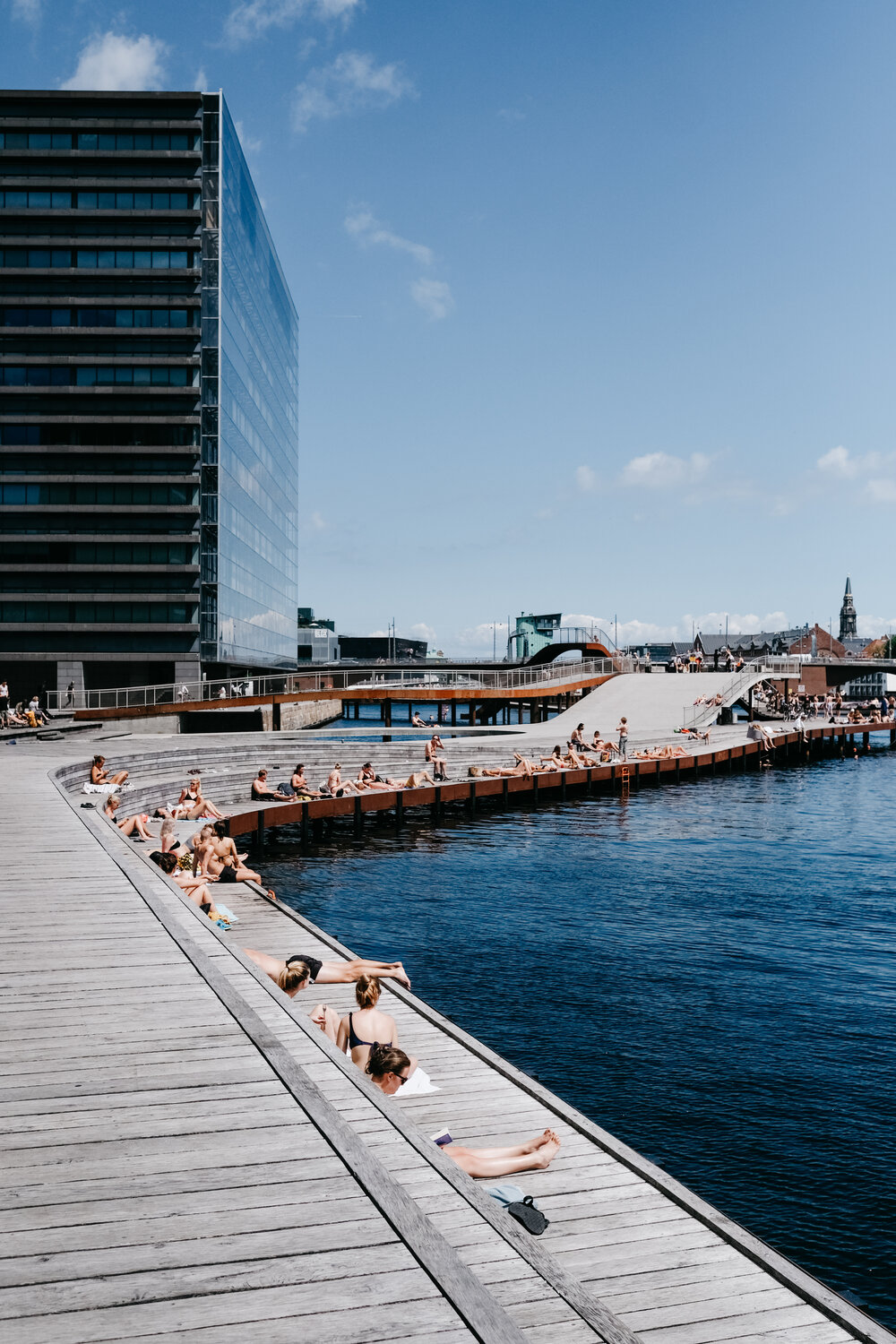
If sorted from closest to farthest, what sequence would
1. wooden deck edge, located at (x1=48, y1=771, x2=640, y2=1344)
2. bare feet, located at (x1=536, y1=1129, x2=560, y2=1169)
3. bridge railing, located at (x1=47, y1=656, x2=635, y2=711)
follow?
wooden deck edge, located at (x1=48, y1=771, x2=640, y2=1344)
bare feet, located at (x1=536, y1=1129, x2=560, y2=1169)
bridge railing, located at (x1=47, y1=656, x2=635, y2=711)

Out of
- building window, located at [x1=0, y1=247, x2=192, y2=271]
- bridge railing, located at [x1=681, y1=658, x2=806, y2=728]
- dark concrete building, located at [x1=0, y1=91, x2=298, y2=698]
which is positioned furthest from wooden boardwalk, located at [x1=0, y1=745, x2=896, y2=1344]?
building window, located at [x1=0, y1=247, x2=192, y2=271]

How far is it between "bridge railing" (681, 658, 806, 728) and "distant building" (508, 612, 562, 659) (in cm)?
3223

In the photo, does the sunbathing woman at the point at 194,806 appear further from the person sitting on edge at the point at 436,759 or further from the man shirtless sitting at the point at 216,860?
the person sitting on edge at the point at 436,759

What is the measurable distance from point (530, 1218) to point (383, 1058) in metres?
2.32

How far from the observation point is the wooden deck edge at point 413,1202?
3742 mm

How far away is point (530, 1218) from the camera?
623cm

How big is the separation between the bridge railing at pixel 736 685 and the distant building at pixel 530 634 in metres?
32.2

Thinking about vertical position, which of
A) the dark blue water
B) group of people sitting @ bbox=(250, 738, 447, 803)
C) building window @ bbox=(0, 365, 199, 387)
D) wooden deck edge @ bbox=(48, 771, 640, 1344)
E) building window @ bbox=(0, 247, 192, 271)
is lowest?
the dark blue water

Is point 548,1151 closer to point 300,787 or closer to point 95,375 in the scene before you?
point 300,787

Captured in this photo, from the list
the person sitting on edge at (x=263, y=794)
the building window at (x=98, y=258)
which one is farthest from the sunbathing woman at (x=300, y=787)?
the building window at (x=98, y=258)

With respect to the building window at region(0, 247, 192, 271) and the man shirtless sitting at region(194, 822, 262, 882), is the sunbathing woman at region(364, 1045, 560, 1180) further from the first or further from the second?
the building window at region(0, 247, 192, 271)

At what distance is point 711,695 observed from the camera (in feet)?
207

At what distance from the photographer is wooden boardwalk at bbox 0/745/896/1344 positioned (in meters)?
3.80

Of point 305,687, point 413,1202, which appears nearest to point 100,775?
point 413,1202
